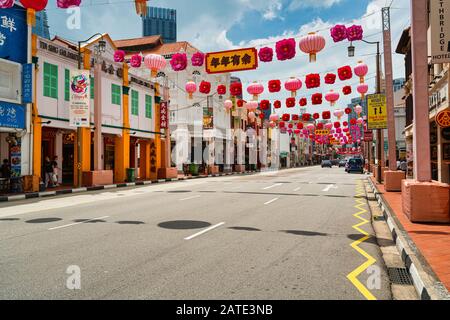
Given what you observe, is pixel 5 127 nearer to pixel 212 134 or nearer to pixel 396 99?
pixel 212 134

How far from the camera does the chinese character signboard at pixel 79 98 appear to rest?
755 inches

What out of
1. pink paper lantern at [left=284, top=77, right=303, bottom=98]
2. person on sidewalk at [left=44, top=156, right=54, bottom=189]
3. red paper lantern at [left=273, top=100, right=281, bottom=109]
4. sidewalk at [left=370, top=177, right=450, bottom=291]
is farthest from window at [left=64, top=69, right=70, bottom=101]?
sidewalk at [left=370, top=177, right=450, bottom=291]

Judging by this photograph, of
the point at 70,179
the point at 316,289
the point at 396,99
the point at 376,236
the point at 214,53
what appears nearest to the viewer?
the point at 316,289

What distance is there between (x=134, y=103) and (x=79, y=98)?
8.28 meters

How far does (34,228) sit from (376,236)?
8065 mm

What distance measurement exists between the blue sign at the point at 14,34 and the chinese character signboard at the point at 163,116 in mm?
13552

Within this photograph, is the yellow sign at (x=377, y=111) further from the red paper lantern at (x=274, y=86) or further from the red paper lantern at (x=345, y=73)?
the red paper lantern at (x=274, y=86)

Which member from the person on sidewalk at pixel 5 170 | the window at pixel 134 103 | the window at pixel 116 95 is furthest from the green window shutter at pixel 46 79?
the window at pixel 134 103

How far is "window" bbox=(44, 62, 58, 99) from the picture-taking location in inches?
760

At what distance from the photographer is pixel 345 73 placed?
1638 cm
